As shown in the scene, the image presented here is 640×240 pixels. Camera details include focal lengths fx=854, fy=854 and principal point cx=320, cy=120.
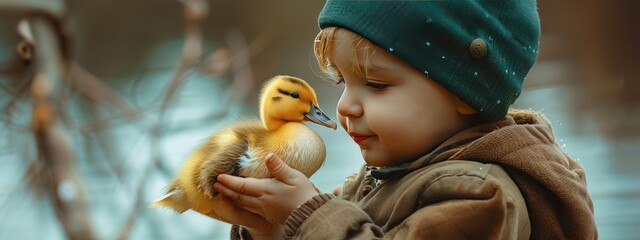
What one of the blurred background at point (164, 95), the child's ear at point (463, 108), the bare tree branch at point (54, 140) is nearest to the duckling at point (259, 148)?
the child's ear at point (463, 108)

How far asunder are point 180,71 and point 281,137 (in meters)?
1.48

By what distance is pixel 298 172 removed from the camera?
81 cm

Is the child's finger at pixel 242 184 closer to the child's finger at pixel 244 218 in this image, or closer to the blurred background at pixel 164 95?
the child's finger at pixel 244 218

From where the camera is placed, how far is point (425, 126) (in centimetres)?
82

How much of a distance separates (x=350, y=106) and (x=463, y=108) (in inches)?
4.4

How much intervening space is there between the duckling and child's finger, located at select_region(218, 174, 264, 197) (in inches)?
0.6

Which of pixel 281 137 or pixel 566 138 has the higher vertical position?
pixel 281 137

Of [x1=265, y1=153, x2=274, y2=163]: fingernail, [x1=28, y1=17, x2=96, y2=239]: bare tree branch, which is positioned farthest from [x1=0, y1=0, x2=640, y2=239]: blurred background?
[x1=265, y1=153, x2=274, y2=163]: fingernail

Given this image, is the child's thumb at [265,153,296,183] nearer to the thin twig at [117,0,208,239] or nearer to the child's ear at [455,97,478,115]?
the child's ear at [455,97,478,115]

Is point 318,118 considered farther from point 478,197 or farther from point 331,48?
point 478,197

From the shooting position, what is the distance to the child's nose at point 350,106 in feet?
2.66

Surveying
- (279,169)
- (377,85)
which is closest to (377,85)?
(377,85)

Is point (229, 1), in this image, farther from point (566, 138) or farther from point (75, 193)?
point (566, 138)

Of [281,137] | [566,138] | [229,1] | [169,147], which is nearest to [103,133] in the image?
[169,147]
